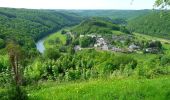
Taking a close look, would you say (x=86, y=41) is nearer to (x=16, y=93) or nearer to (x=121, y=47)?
(x=121, y=47)

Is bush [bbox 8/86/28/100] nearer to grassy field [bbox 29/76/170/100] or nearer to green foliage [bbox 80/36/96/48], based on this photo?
grassy field [bbox 29/76/170/100]

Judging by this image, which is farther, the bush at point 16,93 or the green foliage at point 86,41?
the green foliage at point 86,41

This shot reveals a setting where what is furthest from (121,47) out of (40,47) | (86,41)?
(40,47)

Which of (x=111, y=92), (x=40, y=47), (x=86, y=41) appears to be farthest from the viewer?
(x=86, y=41)

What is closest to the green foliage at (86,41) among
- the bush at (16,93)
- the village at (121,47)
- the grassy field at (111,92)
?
the village at (121,47)

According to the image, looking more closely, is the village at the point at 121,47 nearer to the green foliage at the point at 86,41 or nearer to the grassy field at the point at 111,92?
the green foliage at the point at 86,41

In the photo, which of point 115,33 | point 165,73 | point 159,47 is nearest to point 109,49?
point 159,47

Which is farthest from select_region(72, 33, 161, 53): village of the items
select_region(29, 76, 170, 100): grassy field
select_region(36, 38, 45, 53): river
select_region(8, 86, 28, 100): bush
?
select_region(8, 86, 28, 100): bush

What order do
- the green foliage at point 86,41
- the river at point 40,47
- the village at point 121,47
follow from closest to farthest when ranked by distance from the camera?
the river at point 40,47 < the village at point 121,47 < the green foliage at point 86,41

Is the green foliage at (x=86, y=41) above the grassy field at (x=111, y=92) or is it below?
below
